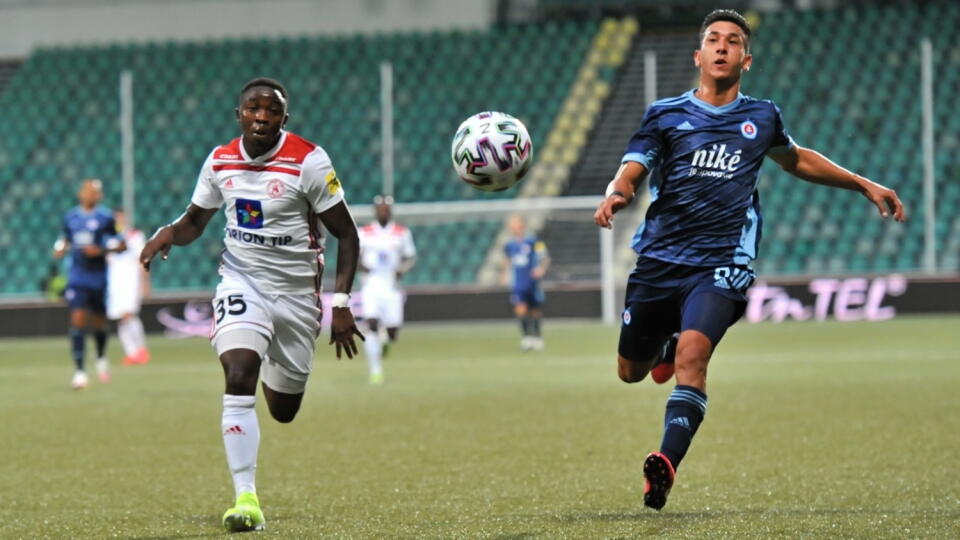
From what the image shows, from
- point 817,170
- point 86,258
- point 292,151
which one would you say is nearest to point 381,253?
point 86,258

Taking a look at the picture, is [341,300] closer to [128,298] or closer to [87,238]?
[87,238]

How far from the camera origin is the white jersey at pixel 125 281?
63.3 ft

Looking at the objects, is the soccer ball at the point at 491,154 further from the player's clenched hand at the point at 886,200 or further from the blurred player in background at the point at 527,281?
the blurred player in background at the point at 527,281

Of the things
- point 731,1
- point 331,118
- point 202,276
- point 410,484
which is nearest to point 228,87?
point 331,118

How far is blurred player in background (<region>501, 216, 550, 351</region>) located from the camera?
2069 centimetres

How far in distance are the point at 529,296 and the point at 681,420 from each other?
1527cm

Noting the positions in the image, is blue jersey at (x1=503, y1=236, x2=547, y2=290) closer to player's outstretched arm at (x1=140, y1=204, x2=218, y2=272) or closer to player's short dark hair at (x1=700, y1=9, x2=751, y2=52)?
player's outstretched arm at (x1=140, y1=204, x2=218, y2=272)

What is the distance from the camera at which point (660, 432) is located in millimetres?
10312

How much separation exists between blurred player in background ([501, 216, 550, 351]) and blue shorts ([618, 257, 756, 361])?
45.3 ft

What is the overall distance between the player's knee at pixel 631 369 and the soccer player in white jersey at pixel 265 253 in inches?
46.6

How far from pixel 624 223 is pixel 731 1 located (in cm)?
621

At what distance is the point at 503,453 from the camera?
358 inches

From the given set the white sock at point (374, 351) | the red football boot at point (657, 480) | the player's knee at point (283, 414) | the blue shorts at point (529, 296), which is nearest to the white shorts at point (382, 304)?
the white sock at point (374, 351)

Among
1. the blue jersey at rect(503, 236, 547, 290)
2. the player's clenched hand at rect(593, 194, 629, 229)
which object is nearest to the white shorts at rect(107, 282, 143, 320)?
the blue jersey at rect(503, 236, 547, 290)
